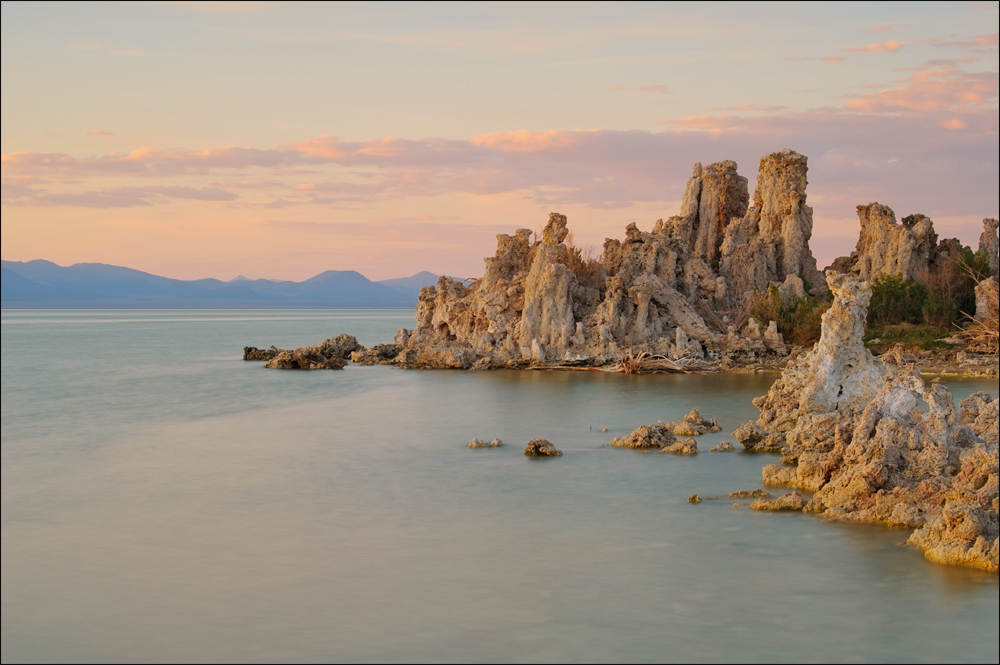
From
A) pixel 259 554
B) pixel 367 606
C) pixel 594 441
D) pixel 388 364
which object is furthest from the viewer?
pixel 388 364

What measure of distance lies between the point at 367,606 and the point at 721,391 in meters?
17.6

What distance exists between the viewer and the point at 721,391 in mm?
24734

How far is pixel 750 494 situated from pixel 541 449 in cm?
449

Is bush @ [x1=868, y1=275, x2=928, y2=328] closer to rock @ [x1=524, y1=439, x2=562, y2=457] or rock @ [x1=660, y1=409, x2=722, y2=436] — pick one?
rock @ [x1=660, y1=409, x2=722, y2=436]

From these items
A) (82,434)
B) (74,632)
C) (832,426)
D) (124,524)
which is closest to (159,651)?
(74,632)

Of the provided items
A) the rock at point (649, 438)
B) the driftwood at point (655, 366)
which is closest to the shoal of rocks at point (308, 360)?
the driftwood at point (655, 366)

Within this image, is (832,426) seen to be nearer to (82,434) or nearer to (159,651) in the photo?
(159,651)

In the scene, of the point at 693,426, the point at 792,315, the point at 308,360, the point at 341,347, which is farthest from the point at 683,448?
the point at 341,347

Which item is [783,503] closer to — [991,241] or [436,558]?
[436,558]

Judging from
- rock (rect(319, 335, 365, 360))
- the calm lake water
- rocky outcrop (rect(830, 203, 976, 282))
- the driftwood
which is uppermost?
rocky outcrop (rect(830, 203, 976, 282))

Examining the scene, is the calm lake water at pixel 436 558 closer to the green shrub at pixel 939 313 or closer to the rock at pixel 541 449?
the rock at pixel 541 449

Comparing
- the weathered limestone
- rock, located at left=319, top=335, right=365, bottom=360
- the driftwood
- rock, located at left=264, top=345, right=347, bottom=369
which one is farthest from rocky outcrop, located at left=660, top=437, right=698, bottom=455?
the weathered limestone

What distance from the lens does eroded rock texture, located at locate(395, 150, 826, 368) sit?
31.8m

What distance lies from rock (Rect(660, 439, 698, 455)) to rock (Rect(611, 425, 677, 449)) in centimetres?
27
